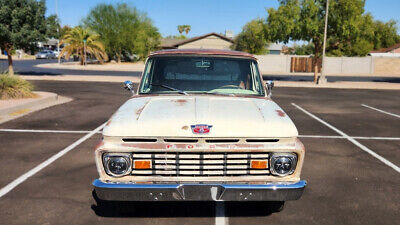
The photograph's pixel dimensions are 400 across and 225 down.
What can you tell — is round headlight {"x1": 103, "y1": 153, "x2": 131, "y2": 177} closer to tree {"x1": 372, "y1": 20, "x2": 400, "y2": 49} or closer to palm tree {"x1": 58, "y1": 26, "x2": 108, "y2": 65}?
tree {"x1": 372, "y1": 20, "x2": 400, "y2": 49}

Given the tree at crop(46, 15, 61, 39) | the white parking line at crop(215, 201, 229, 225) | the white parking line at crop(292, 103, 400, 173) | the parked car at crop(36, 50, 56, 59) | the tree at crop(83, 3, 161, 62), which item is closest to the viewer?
the white parking line at crop(215, 201, 229, 225)

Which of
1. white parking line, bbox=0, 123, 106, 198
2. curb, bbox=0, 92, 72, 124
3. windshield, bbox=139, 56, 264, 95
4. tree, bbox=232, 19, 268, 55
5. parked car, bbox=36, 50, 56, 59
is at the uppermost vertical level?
tree, bbox=232, 19, 268, 55

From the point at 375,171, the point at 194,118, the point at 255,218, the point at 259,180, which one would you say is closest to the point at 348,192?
the point at 375,171

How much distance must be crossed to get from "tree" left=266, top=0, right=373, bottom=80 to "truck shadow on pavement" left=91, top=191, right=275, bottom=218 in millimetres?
21383

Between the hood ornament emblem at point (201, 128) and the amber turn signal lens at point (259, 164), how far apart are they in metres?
0.54

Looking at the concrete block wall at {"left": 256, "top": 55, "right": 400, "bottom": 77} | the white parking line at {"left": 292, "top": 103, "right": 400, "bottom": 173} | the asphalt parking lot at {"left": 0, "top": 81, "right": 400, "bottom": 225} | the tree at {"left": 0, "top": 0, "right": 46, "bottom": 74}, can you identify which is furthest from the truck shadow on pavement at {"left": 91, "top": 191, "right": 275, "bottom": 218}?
the concrete block wall at {"left": 256, "top": 55, "right": 400, "bottom": 77}

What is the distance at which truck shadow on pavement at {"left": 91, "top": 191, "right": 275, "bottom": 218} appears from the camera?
4219 millimetres

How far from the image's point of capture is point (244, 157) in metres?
3.52

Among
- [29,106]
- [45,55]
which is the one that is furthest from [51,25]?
[45,55]

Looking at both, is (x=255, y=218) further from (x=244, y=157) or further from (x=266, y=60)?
(x=266, y=60)

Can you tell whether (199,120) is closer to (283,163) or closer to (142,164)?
(142,164)

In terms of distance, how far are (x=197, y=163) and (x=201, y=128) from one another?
1.10 feet

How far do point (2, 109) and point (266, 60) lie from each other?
3649 cm

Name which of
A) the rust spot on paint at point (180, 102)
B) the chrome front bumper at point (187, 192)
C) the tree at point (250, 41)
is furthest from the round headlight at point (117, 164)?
the tree at point (250, 41)
